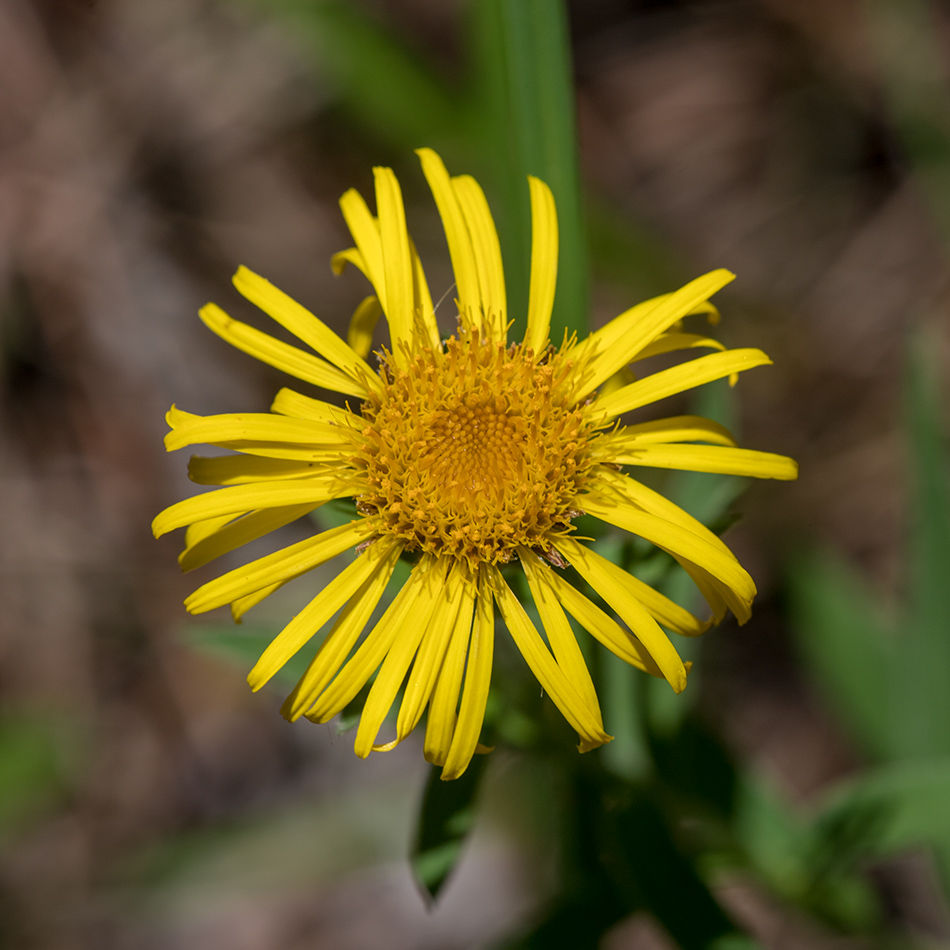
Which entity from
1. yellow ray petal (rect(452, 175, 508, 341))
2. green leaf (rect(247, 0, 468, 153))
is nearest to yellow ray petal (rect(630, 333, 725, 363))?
yellow ray petal (rect(452, 175, 508, 341))

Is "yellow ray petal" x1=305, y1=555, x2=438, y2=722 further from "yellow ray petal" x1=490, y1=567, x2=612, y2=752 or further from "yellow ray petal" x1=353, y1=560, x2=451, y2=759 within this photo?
"yellow ray petal" x1=490, y1=567, x2=612, y2=752

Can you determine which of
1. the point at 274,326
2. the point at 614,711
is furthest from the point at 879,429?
the point at 274,326

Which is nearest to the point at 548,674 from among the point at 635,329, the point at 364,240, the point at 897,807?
the point at 635,329

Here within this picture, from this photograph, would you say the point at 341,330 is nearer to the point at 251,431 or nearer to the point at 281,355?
the point at 281,355

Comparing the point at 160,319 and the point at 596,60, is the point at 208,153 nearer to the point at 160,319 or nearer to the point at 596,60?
the point at 160,319

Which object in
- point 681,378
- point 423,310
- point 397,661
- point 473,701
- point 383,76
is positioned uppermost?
point 383,76
